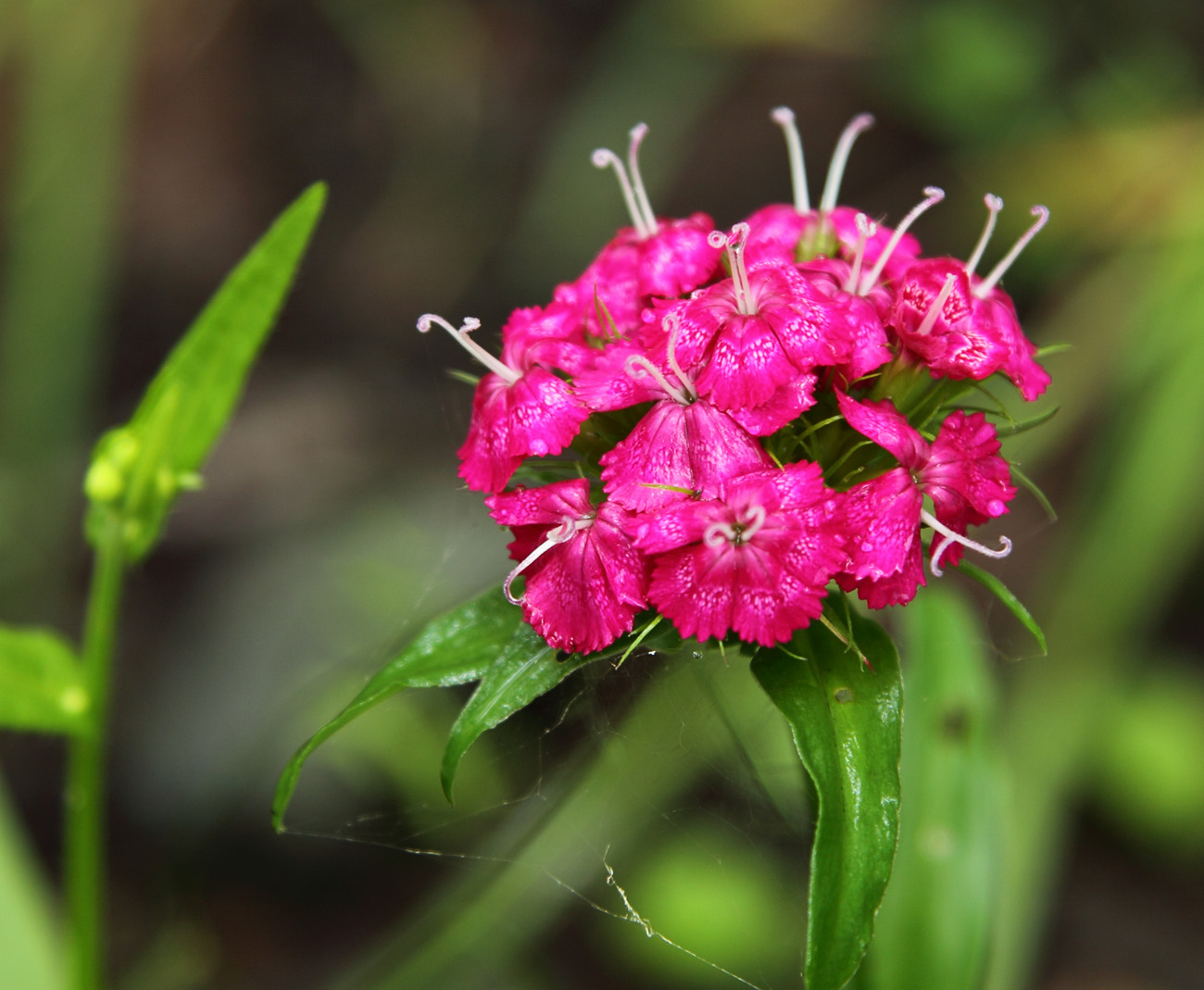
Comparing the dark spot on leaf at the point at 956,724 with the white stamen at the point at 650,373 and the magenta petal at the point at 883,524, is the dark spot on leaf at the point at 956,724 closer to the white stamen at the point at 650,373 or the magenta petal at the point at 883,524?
the magenta petal at the point at 883,524

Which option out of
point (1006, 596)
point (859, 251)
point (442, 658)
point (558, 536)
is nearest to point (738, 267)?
point (859, 251)

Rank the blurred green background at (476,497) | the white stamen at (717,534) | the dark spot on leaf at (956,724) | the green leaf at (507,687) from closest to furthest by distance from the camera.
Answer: the white stamen at (717,534), the green leaf at (507,687), the dark spot on leaf at (956,724), the blurred green background at (476,497)

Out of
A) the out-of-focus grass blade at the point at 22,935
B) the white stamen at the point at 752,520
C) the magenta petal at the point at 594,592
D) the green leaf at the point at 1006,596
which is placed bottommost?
the out-of-focus grass blade at the point at 22,935

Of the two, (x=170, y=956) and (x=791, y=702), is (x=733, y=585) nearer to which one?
(x=791, y=702)

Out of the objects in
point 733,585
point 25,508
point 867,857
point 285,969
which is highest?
point 733,585

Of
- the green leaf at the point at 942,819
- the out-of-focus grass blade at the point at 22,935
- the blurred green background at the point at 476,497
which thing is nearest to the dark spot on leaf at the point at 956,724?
the green leaf at the point at 942,819

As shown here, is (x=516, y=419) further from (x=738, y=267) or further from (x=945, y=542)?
(x=945, y=542)

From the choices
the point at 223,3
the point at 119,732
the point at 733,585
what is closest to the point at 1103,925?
the point at 733,585
